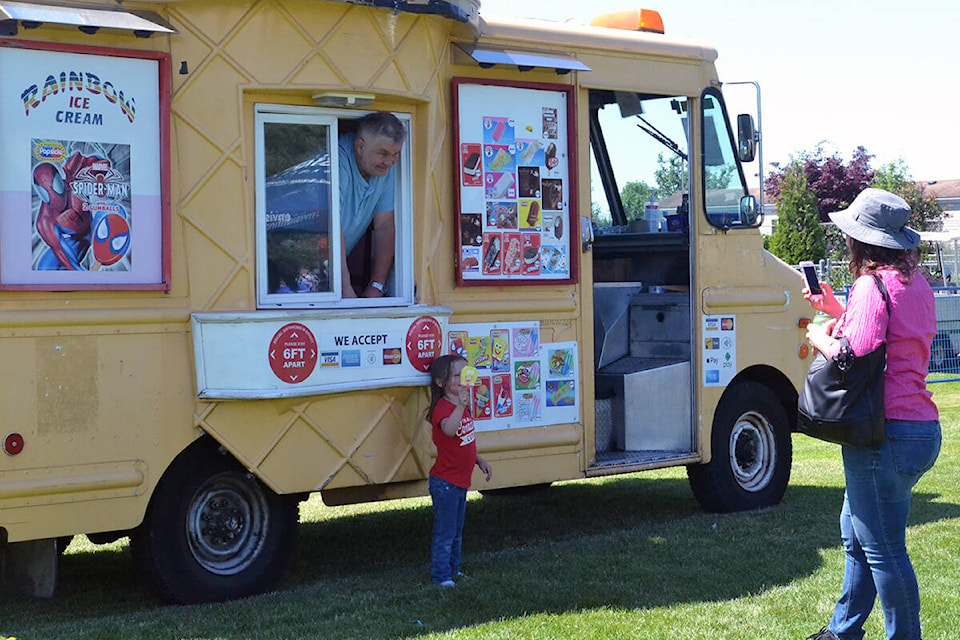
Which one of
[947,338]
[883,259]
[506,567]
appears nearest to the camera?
[883,259]

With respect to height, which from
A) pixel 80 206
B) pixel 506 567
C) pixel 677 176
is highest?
pixel 677 176

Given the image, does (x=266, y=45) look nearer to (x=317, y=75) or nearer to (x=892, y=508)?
(x=317, y=75)

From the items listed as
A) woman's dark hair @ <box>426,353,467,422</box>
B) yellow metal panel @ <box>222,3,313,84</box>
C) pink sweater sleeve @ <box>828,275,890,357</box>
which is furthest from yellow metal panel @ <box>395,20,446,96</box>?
pink sweater sleeve @ <box>828,275,890,357</box>

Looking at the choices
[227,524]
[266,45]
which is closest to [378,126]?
[266,45]

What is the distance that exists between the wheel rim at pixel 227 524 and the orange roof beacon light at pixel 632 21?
388cm

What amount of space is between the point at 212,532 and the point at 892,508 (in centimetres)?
327

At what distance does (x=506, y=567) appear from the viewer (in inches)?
269

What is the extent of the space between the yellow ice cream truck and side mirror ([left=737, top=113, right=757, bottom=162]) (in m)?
0.69

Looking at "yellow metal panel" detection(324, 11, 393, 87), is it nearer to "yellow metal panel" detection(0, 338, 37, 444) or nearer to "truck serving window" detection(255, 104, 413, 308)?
"truck serving window" detection(255, 104, 413, 308)

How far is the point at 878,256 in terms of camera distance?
4898 mm

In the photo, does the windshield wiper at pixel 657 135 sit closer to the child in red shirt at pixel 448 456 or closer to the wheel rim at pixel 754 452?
the wheel rim at pixel 754 452

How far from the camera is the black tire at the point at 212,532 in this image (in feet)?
19.6

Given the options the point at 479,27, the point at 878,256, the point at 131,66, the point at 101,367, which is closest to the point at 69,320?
the point at 101,367

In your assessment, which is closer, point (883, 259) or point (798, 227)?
point (883, 259)
